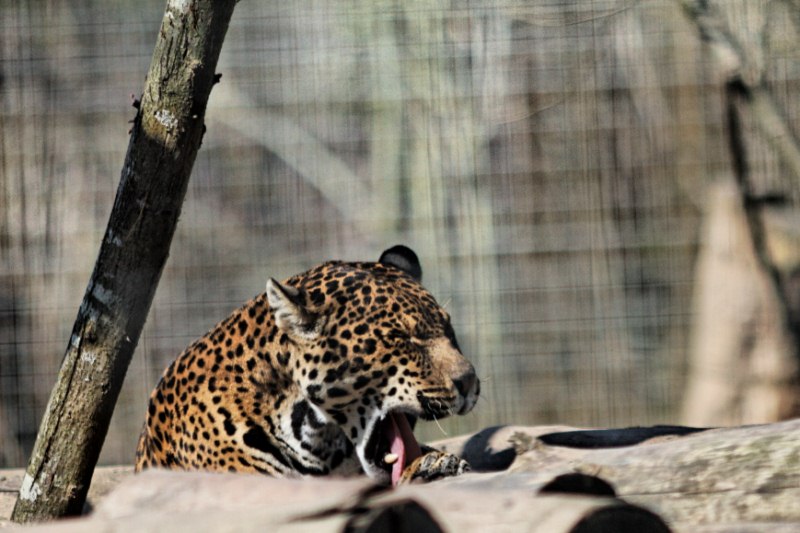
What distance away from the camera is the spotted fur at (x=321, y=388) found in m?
2.96

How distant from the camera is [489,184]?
5.09 m

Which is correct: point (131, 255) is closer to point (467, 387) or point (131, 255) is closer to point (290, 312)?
point (290, 312)

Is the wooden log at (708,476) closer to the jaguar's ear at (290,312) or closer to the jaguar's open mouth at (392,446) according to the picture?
the jaguar's open mouth at (392,446)

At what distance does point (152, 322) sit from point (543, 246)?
1.74 meters

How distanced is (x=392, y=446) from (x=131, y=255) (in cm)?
82

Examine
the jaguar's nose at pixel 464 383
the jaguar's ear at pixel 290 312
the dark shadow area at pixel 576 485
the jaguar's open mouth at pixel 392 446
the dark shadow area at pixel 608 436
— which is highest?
the jaguar's ear at pixel 290 312

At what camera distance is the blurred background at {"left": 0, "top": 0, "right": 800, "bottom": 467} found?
5.09 meters

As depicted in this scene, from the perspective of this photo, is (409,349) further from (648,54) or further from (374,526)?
(648,54)

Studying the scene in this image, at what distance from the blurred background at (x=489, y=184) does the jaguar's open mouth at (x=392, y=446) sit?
81.5 inches

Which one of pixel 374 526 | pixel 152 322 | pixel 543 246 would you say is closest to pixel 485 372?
pixel 543 246

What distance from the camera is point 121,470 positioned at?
4.05 meters

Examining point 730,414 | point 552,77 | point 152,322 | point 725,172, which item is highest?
point 552,77

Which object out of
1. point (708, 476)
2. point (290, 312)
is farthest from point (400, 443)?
point (708, 476)

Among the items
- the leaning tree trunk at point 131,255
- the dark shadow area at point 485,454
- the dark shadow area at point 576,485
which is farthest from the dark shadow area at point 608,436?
the dark shadow area at point 576,485
